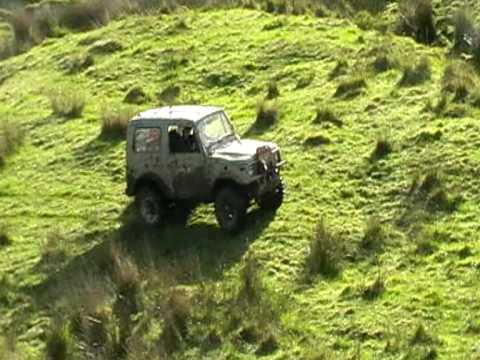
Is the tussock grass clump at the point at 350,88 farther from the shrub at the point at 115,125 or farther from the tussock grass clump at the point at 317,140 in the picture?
the shrub at the point at 115,125

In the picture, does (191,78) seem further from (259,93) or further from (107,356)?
(107,356)

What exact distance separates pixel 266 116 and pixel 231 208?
5007mm

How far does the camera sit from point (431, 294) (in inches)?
552

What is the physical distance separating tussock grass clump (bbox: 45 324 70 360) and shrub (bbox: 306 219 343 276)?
342 centimetres

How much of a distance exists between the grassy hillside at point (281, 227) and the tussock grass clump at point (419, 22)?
1.28 m

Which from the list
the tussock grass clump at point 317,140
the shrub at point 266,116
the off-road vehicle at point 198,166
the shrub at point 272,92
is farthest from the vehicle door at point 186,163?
the shrub at point 272,92

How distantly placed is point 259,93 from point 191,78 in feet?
7.95

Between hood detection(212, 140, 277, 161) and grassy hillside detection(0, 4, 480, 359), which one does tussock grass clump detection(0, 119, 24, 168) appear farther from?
hood detection(212, 140, 277, 161)

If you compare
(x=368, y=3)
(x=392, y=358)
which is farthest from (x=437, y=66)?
(x=392, y=358)

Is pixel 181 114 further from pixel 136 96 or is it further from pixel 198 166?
pixel 136 96

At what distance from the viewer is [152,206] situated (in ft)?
57.5

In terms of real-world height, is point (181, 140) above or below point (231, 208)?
above

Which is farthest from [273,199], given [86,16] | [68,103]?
[86,16]

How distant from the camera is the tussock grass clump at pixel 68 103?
23984mm
